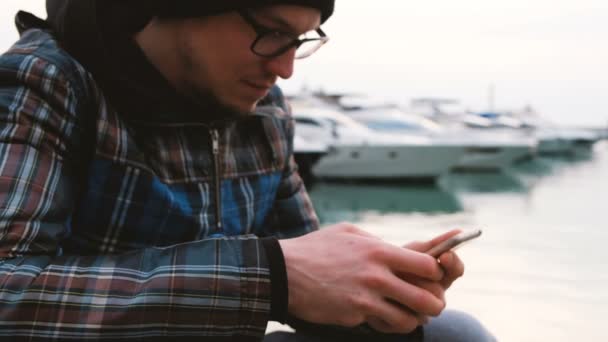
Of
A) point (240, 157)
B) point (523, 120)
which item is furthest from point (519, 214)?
point (523, 120)

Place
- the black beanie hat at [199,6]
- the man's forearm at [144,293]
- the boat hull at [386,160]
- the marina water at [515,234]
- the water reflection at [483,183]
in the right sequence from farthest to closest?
the boat hull at [386,160], the water reflection at [483,183], the marina water at [515,234], the black beanie hat at [199,6], the man's forearm at [144,293]

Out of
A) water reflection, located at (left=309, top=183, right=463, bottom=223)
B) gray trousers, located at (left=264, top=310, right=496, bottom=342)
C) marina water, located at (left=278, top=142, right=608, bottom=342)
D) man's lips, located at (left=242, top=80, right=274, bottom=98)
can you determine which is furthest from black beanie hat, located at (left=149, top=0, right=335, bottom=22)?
water reflection, located at (left=309, top=183, right=463, bottom=223)

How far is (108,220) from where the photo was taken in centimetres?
90

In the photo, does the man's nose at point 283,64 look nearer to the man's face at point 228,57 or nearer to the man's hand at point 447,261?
the man's face at point 228,57

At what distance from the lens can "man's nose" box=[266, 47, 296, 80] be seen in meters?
0.97

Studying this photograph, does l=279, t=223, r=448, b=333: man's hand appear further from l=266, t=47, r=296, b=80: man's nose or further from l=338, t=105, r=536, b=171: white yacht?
l=338, t=105, r=536, b=171: white yacht

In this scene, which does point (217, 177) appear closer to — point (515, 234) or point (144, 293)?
point (144, 293)

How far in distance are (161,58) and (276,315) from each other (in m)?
0.43

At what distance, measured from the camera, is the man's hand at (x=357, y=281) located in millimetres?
737

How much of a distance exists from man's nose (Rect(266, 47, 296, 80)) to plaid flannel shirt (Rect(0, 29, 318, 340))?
0.15 meters

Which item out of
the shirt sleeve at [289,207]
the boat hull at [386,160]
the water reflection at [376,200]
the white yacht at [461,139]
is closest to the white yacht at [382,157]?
the boat hull at [386,160]

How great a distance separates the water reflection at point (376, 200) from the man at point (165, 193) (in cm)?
622

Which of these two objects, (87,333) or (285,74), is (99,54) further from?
(87,333)

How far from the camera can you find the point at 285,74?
100 centimetres
